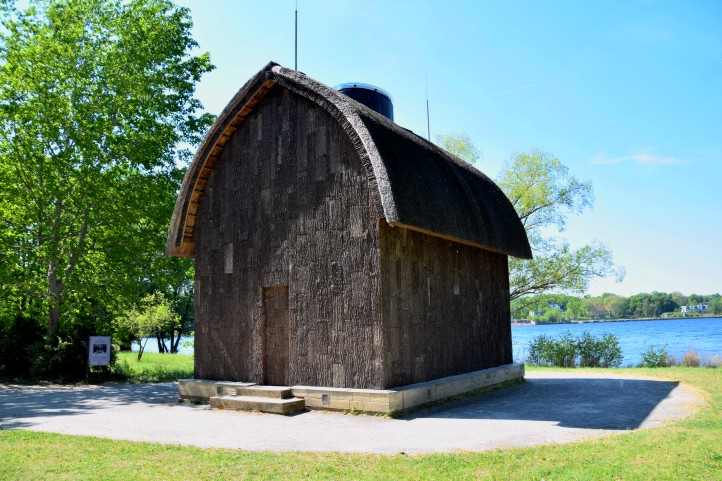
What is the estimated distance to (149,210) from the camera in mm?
19656

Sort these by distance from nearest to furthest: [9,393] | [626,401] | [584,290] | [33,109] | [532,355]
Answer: [626,401] < [9,393] < [33,109] < [532,355] < [584,290]

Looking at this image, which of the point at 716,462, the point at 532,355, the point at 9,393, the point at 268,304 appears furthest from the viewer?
the point at 532,355

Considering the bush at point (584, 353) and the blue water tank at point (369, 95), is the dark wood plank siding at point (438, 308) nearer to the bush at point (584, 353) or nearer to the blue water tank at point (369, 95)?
the blue water tank at point (369, 95)

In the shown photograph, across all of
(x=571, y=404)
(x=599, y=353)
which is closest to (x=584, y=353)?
(x=599, y=353)

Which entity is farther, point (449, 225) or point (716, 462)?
point (449, 225)

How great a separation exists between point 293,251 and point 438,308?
3.29 m

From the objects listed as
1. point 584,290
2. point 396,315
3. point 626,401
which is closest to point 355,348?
point 396,315

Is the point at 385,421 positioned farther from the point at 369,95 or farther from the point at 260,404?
the point at 369,95

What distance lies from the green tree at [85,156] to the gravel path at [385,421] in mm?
6426

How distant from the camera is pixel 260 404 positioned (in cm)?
1079

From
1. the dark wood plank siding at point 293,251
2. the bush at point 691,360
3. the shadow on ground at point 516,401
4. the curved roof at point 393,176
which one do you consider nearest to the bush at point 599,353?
the bush at point 691,360

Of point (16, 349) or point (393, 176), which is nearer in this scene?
point (393, 176)

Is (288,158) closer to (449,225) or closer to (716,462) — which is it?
(449,225)

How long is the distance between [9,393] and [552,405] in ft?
43.2
